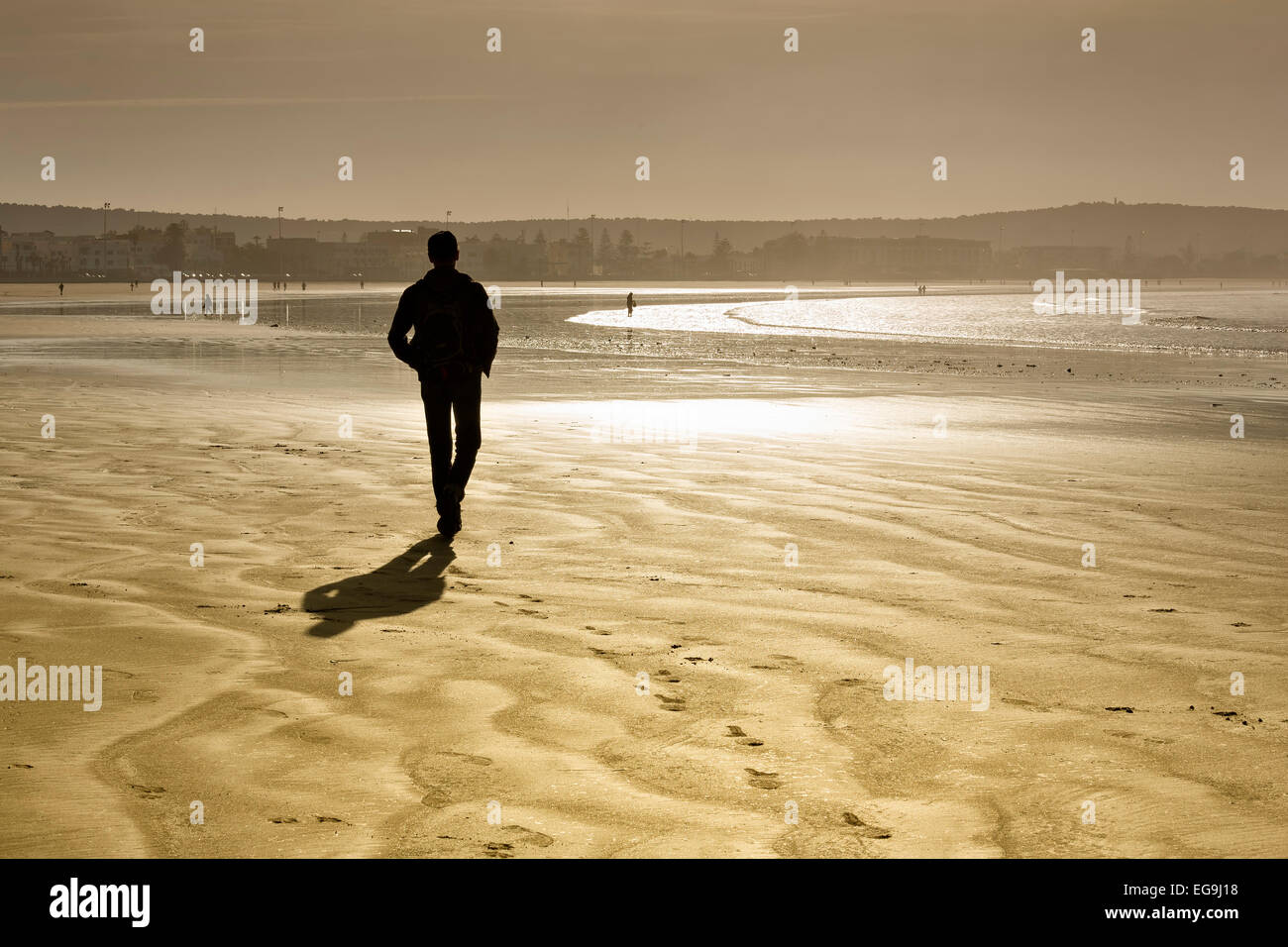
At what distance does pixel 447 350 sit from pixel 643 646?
11.6 ft

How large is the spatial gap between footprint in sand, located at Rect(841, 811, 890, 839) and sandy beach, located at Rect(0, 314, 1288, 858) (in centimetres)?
2

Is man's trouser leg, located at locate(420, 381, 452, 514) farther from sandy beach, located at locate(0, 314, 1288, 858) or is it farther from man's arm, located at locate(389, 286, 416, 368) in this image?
sandy beach, located at locate(0, 314, 1288, 858)

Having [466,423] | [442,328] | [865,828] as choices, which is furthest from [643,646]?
[442,328]

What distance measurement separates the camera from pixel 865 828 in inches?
140

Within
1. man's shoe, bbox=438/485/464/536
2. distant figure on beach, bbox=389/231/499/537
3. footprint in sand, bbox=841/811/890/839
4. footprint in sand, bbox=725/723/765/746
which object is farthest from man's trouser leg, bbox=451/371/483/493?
footprint in sand, bbox=841/811/890/839

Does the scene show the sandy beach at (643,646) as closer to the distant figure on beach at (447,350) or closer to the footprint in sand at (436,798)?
the footprint in sand at (436,798)

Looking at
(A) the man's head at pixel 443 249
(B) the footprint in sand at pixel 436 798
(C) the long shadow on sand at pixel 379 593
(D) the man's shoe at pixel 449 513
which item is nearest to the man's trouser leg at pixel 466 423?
(D) the man's shoe at pixel 449 513

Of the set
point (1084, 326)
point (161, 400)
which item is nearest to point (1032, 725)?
point (161, 400)

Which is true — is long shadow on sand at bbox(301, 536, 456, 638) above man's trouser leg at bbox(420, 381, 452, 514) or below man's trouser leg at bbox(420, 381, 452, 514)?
below

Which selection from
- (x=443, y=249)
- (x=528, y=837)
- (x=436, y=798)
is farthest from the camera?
(x=443, y=249)

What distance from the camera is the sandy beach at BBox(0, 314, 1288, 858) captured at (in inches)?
143

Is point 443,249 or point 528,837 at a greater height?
point 443,249

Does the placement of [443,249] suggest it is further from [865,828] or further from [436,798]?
[865,828]
